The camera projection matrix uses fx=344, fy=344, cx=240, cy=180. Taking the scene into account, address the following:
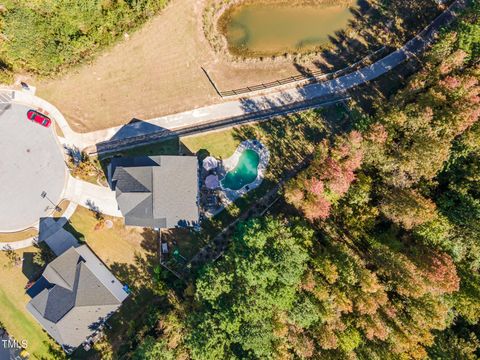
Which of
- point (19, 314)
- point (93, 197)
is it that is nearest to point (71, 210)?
point (93, 197)

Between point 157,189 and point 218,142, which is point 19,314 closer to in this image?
point 157,189

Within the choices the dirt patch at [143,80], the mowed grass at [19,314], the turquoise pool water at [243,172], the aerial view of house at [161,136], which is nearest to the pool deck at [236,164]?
the aerial view of house at [161,136]

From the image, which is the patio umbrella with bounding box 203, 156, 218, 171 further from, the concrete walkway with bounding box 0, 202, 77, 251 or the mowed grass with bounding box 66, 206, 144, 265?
the concrete walkway with bounding box 0, 202, 77, 251

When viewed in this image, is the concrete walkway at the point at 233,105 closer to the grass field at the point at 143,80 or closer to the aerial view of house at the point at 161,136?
the aerial view of house at the point at 161,136

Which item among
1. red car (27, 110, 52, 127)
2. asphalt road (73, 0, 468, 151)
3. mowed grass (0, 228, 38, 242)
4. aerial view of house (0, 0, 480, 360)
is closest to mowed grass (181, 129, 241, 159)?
aerial view of house (0, 0, 480, 360)

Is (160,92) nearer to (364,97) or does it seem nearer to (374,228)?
(364,97)

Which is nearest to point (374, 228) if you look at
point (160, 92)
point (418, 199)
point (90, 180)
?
point (418, 199)
